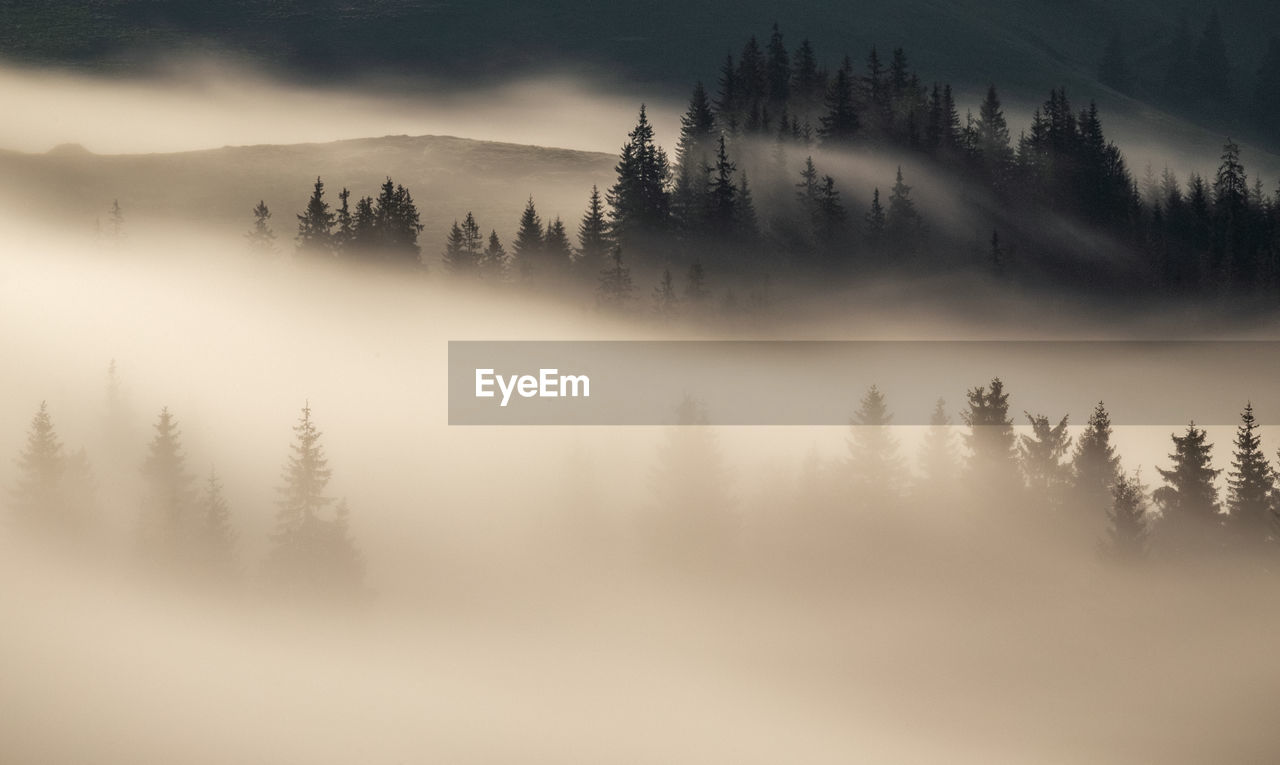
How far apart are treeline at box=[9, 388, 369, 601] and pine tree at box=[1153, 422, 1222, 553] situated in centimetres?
4824

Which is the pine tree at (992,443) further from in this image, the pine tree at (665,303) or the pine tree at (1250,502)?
the pine tree at (665,303)

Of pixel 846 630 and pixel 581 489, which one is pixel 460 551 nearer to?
pixel 581 489

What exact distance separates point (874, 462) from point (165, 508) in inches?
1717

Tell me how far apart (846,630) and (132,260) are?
300 ft

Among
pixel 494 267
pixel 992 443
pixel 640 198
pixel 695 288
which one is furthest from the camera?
pixel 640 198

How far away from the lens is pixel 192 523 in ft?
304

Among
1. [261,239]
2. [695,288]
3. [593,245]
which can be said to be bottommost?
[695,288]

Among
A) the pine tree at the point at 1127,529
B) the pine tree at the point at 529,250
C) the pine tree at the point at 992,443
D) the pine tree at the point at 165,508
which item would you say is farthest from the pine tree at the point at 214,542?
the pine tree at the point at 529,250

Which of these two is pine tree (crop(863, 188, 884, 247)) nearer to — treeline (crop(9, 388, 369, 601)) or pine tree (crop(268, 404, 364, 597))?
treeline (crop(9, 388, 369, 601))

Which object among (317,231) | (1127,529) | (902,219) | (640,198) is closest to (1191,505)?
(1127,529)

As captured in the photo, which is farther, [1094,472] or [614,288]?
[614,288]

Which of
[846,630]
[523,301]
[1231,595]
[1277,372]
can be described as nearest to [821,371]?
[523,301]

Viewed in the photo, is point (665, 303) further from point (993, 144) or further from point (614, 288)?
point (993, 144)

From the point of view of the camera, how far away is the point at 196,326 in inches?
6102
